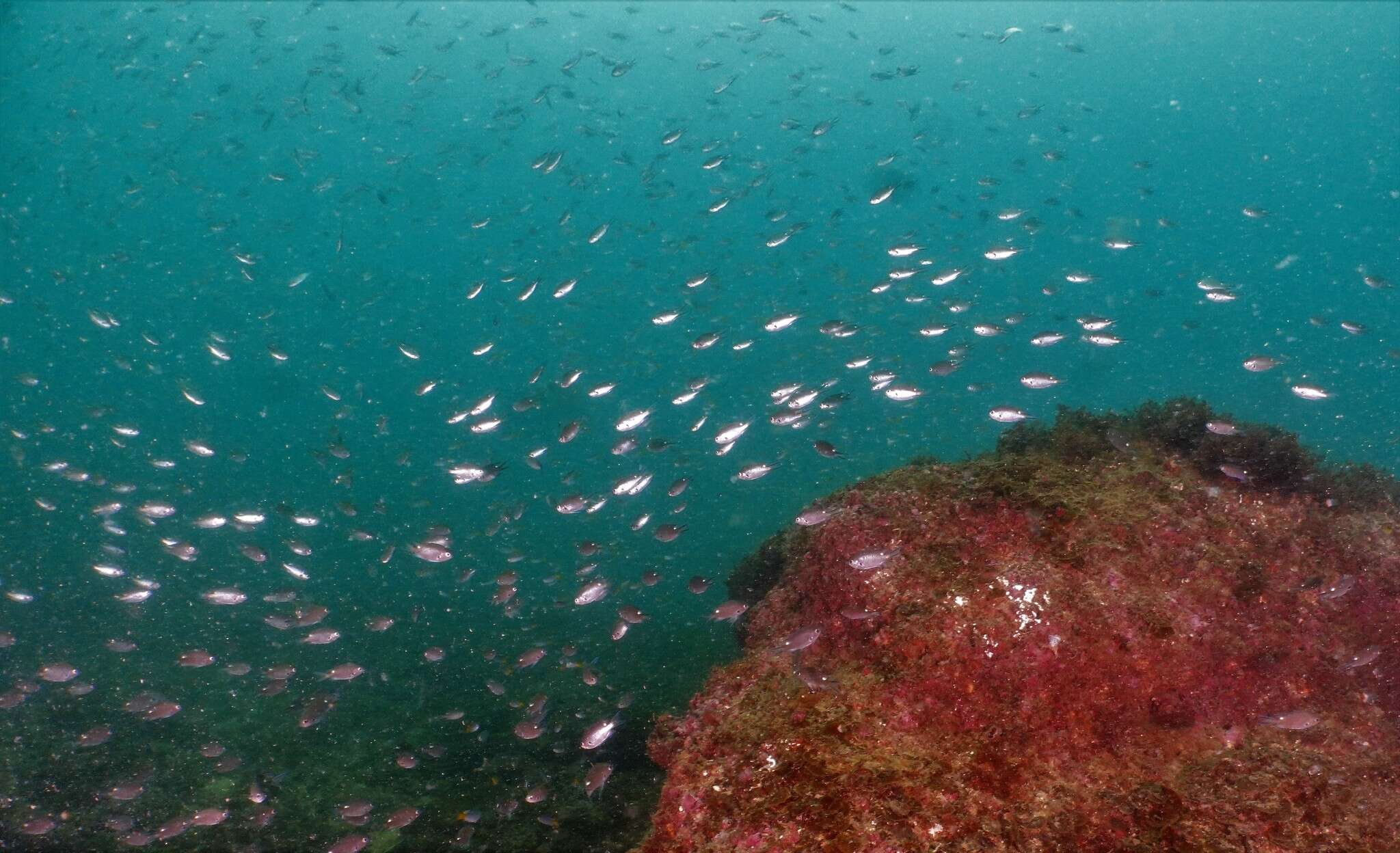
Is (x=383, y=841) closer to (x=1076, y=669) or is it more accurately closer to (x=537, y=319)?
(x=1076, y=669)

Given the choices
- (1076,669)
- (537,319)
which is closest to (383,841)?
(1076,669)

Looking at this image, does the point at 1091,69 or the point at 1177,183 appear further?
the point at 1177,183

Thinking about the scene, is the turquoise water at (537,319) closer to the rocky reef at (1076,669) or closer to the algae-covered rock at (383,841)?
the algae-covered rock at (383,841)

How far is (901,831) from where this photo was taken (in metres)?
3.75

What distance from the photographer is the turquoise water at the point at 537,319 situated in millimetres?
10820

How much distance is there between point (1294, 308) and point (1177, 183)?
101ft

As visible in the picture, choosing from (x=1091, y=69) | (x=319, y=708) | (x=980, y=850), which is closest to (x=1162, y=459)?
(x=980, y=850)

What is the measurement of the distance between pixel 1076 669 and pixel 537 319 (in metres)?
32.7

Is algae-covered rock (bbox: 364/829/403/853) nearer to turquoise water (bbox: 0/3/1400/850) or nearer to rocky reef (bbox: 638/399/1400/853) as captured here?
turquoise water (bbox: 0/3/1400/850)

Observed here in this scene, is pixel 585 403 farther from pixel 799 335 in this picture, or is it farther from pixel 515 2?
pixel 515 2

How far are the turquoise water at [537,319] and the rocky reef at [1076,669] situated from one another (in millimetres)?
1794

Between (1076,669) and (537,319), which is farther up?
(1076,669)

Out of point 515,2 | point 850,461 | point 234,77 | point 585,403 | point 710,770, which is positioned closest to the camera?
point 710,770

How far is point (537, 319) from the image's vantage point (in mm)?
34375
